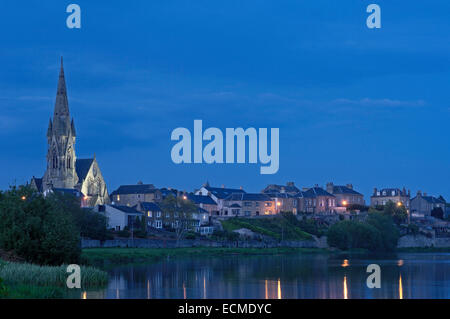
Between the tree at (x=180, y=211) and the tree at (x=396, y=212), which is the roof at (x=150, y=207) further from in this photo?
the tree at (x=396, y=212)

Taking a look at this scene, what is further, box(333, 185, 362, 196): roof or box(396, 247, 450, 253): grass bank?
box(333, 185, 362, 196): roof

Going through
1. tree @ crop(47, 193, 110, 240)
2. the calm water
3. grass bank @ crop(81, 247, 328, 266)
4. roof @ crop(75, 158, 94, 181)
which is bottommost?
the calm water

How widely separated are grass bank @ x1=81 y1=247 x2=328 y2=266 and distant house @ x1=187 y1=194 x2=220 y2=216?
1566 inches

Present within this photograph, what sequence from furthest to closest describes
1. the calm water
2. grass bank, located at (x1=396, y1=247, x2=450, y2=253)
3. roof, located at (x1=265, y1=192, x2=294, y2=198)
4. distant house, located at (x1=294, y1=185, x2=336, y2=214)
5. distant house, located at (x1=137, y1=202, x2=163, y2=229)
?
1. distant house, located at (x1=294, y1=185, x2=336, y2=214)
2. roof, located at (x1=265, y1=192, x2=294, y2=198)
3. grass bank, located at (x1=396, y1=247, x2=450, y2=253)
4. distant house, located at (x1=137, y1=202, x2=163, y2=229)
5. the calm water

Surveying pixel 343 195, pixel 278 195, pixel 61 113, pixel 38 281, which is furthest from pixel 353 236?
pixel 38 281

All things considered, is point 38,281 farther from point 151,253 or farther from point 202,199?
point 202,199

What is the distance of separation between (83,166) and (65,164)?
14.0 feet

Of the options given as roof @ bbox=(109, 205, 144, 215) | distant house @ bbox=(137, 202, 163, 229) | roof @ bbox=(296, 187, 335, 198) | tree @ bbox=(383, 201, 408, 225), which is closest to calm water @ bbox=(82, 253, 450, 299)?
roof @ bbox=(109, 205, 144, 215)

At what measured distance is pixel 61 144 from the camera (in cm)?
17862

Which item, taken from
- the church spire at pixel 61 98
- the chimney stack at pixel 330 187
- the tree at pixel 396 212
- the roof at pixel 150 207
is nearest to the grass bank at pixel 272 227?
the roof at pixel 150 207

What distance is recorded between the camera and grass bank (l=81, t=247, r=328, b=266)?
79.7 m

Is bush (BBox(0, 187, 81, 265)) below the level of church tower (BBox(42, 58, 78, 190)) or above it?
below

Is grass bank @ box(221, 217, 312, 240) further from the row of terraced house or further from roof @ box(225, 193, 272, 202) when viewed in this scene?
roof @ box(225, 193, 272, 202)
